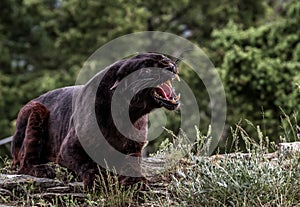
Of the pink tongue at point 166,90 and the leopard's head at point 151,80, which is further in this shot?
the pink tongue at point 166,90

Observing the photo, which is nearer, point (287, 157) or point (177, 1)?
point (287, 157)

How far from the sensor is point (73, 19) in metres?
17.0

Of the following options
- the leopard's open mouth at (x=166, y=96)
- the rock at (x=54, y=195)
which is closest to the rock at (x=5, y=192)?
the rock at (x=54, y=195)

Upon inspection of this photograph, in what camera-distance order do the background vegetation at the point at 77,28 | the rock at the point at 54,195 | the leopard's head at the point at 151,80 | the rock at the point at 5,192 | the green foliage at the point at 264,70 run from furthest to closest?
the background vegetation at the point at 77,28 → the green foliage at the point at 264,70 → the rock at the point at 5,192 → the rock at the point at 54,195 → the leopard's head at the point at 151,80

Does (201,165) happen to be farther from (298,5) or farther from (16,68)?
(16,68)

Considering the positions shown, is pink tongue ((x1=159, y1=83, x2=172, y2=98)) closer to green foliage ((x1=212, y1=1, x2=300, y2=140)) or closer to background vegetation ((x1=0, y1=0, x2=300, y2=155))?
green foliage ((x1=212, y1=1, x2=300, y2=140))

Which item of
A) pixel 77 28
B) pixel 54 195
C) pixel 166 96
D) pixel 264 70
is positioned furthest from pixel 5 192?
pixel 77 28

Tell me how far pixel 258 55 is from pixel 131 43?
18.2 ft

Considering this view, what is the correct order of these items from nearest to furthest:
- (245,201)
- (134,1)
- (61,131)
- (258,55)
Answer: (245,201) < (61,131) < (258,55) < (134,1)

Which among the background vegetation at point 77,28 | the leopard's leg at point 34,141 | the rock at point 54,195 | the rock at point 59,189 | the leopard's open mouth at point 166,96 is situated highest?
the leopard's open mouth at point 166,96

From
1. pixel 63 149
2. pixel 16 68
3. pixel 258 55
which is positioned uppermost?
pixel 63 149

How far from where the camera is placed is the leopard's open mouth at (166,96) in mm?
4062

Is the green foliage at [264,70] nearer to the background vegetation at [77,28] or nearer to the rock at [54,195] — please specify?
the background vegetation at [77,28]

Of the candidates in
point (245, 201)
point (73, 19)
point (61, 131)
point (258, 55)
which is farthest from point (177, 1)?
point (245, 201)
